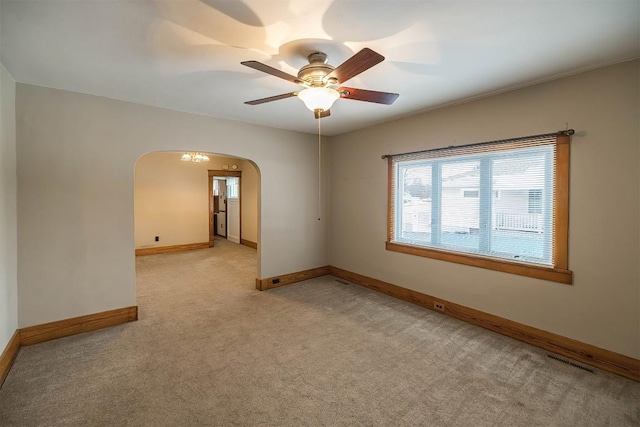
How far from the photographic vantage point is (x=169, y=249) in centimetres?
692

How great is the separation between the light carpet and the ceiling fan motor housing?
229 cm

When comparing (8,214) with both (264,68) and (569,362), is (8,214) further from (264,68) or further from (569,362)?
(569,362)

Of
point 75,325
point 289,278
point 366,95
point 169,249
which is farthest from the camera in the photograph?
point 169,249

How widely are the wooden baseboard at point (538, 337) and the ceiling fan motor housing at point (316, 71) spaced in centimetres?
294

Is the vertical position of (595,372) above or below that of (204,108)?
below

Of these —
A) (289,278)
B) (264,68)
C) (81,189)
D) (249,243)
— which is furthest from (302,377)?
(249,243)

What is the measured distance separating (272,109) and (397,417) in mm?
3289

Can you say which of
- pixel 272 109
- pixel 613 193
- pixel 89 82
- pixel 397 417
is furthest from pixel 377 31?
pixel 89 82

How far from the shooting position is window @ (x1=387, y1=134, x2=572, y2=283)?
2.65 meters

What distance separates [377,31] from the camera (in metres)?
1.85

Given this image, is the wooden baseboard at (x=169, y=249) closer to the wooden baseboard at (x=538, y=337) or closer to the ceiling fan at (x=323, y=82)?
the wooden baseboard at (x=538, y=337)

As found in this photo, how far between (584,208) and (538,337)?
129 centimetres

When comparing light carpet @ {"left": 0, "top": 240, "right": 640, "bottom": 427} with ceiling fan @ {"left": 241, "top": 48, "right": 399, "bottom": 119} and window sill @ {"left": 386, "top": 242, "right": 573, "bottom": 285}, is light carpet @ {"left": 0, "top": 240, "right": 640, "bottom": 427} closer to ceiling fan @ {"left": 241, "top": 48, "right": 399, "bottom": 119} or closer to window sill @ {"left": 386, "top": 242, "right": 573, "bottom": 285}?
window sill @ {"left": 386, "top": 242, "right": 573, "bottom": 285}

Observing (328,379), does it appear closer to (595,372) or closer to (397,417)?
(397,417)
